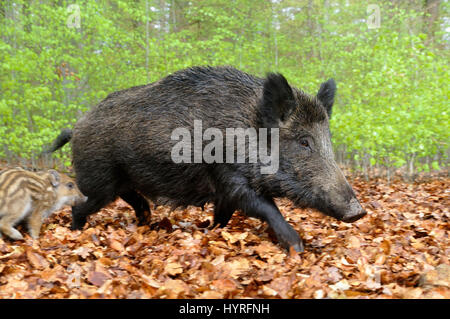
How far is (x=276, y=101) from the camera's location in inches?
153

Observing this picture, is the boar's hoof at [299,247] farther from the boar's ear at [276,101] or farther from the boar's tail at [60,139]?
the boar's tail at [60,139]

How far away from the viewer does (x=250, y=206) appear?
383 cm

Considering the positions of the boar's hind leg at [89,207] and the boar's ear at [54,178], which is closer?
the boar's ear at [54,178]

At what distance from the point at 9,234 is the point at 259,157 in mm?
2420

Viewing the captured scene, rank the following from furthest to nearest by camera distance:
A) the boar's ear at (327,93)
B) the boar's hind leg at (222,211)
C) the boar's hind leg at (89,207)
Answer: the boar's hind leg at (89,207) → the boar's ear at (327,93) → the boar's hind leg at (222,211)

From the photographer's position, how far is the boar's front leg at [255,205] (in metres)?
3.57

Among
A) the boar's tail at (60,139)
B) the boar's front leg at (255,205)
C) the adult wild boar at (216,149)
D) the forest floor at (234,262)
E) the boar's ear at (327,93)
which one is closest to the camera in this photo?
the forest floor at (234,262)

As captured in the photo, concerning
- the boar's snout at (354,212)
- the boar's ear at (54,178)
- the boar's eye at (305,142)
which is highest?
the boar's eye at (305,142)

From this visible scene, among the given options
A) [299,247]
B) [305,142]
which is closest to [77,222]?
[299,247]

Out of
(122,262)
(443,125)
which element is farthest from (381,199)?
(122,262)

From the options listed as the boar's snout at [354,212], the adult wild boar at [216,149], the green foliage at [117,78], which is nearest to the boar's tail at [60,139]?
the adult wild boar at [216,149]

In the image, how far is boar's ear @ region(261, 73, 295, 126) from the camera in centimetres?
383

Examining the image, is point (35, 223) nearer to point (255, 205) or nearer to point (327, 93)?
point (255, 205)
